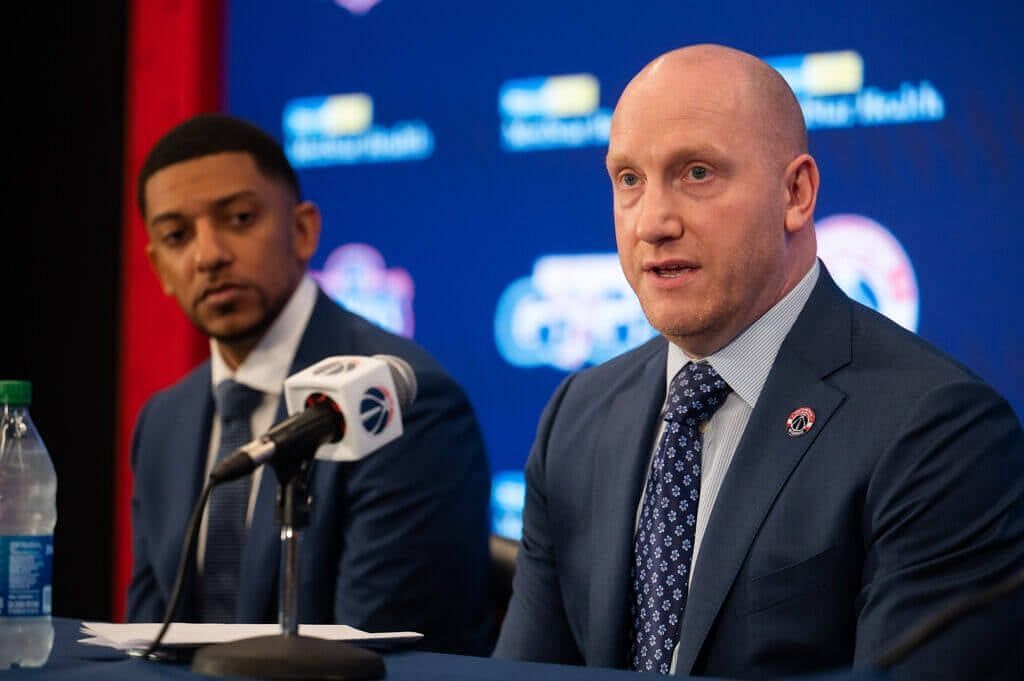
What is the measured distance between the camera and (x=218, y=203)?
3217 millimetres

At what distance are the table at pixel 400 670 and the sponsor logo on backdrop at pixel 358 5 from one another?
306cm

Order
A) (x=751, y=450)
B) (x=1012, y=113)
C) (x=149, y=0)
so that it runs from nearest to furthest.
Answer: (x=751, y=450), (x=1012, y=113), (x=149, y=0)

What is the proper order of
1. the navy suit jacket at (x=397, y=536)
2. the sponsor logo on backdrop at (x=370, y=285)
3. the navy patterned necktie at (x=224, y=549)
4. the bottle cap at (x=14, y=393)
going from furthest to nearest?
the sponsor logo on backdrop at (x=370, y=285) → the navy patterned necktie at (x=224, y=549) → the navy suit jacket at (x=397, y=536) → the bottle cap at (x=14, y=393)

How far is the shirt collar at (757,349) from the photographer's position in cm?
220

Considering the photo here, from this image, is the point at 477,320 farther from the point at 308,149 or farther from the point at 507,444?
the point at 308,149

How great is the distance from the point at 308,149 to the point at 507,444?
1.22m

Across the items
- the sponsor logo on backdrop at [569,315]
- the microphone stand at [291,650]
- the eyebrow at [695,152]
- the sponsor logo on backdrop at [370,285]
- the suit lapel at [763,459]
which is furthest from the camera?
the sponsor logo on backdrop at [370,285]

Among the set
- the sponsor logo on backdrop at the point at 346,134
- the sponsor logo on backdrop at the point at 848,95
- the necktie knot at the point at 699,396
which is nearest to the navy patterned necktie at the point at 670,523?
the necktie knot at the point at 699,396

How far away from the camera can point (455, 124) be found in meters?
4.34

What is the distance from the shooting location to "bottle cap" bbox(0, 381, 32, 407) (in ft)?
6.20

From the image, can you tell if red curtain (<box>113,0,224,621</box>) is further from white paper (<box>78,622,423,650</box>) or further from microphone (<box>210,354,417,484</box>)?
microphone (<box>210,354,417,484</box>)

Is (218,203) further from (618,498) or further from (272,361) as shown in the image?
(618,498)

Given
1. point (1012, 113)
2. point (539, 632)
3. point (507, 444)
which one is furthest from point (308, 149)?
point (539, 632)

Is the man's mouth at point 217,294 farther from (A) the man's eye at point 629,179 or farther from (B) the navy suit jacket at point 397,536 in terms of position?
(A) the man's eye at point 629,179
